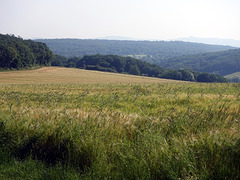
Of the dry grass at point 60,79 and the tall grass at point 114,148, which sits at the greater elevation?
the tall grass at point 114,148

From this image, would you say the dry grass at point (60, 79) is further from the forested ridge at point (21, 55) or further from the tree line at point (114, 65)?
the tree line at point (114, 65)

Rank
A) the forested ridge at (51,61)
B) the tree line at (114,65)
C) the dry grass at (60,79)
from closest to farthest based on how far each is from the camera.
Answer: the dry grass at (60,79) < the forested ridge at (51,61) < the tree line at (114,65)

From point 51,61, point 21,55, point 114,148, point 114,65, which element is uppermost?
point 114,148

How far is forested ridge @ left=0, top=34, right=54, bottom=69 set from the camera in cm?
8181

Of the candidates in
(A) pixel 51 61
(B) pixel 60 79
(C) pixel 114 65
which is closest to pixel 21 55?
(A) pixel 51 61

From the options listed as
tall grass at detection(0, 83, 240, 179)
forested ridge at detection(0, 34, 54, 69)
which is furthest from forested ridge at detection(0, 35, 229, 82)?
tall grass at detection(0, 83, 240, 179)

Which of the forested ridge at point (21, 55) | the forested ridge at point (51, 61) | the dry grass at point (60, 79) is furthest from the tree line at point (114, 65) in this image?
the dry grass at point (60, 79)

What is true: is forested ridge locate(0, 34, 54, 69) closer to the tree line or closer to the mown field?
the tree line

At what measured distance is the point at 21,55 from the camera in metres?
89.9

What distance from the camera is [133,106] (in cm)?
824

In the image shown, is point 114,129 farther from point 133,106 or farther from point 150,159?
point 133,106

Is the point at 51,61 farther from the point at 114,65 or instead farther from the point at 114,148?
the point at 114,148

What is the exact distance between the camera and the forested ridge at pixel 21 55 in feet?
268

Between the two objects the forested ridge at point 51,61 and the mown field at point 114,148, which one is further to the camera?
the forested ridge at point 51,61
